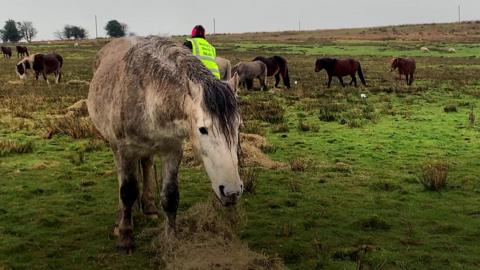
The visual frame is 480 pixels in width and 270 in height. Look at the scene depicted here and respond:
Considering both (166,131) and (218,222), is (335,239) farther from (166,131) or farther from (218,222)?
(166,131)

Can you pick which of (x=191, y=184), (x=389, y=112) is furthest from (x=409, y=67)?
(x=191, y=184)

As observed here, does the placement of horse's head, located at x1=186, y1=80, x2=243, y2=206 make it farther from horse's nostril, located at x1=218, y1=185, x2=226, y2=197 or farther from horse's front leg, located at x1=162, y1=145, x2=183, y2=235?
horse's front leg, located at x1=162, y1=145, x2=183, y2=235

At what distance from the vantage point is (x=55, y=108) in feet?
48.6

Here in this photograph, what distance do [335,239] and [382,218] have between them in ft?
3.06

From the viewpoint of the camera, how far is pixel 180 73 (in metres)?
3.86

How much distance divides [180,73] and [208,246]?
1777 mm

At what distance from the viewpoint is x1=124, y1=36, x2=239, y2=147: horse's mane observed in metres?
3.37

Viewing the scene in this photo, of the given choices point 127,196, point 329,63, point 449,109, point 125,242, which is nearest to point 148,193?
point 127,196

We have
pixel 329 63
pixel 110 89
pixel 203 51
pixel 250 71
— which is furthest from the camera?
pixel 329 63

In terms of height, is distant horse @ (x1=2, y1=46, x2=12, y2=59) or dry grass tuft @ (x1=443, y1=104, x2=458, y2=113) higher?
distant horse @ (x1=2, y1=46, x2=12, y2=59)

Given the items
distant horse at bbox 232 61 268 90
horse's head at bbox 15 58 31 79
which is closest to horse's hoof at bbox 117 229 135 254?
distant horse at bbox 232 61 268 90

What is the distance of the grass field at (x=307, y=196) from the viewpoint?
457cm

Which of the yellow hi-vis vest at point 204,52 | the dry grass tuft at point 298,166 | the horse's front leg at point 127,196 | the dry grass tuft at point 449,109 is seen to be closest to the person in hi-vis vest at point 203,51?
the yellow hi-vis vest at point 204,52

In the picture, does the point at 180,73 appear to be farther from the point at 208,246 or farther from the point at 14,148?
the point at 14,148
